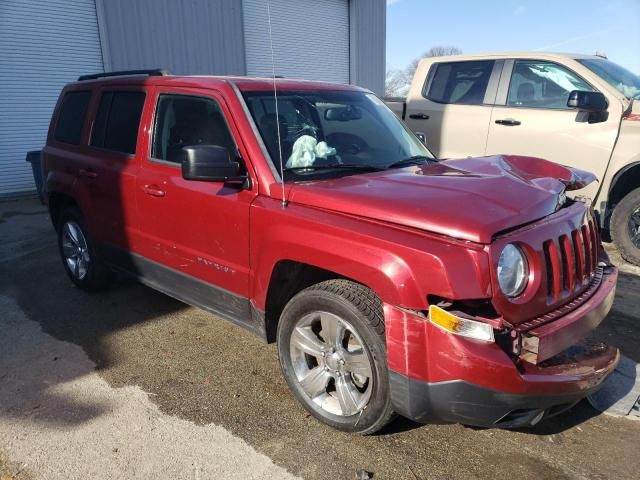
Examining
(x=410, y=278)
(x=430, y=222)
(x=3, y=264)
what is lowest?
(x=3, y=264)

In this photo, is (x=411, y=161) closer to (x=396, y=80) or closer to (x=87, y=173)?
(x=87, y=173)

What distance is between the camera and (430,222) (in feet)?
7.84

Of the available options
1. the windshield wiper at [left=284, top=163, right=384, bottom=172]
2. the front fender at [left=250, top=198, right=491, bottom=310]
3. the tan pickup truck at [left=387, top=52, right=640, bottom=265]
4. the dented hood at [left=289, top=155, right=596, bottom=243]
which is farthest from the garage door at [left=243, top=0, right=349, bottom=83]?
the front fender at [left=250, top=198, right=491, bottom=310]

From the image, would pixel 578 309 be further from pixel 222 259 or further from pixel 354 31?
pixel 354 31

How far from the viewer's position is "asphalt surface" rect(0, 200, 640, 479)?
8.48 feet

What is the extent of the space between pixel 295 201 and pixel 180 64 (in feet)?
38.1

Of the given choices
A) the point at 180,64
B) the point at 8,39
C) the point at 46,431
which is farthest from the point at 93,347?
the point at 180,64

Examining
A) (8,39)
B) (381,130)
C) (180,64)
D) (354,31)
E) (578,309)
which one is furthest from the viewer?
(354,31)

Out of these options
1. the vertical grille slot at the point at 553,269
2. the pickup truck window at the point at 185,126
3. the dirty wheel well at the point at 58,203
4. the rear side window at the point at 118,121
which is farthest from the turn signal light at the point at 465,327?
the dirty wheel well at the point at 58,203

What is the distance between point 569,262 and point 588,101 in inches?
135

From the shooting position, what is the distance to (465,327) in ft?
7.22

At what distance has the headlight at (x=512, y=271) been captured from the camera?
7.50 feet

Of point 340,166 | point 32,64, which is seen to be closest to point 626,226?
point 340,166

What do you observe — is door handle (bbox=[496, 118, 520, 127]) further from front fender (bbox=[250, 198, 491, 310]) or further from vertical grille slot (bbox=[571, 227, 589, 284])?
front fender (bbox=[250, 198, 491, 310])
